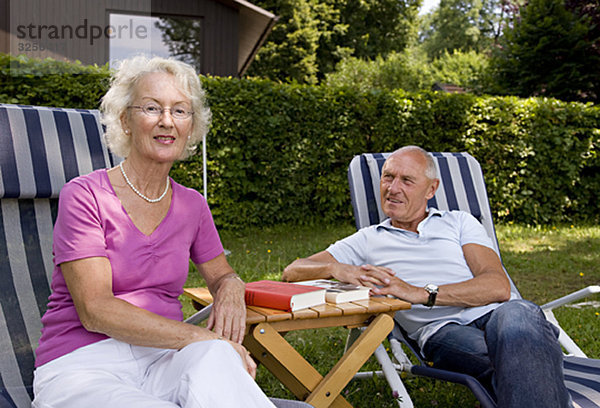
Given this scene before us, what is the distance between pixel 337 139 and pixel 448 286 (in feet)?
19.1

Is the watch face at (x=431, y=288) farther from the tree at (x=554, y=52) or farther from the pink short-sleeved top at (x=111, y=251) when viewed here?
the tree at (x=554, y=52)

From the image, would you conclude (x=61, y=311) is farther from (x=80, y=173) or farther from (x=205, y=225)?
(x=80, y=173)

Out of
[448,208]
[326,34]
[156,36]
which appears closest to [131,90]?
[448,208]

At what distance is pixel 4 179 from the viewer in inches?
103

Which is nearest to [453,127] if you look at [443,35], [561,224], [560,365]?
[561,224]

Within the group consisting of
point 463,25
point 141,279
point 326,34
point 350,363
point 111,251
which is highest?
point 463,25

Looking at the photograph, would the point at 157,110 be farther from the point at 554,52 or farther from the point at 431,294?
the point at 554,52

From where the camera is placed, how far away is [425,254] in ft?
10.2

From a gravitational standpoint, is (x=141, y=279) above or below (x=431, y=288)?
above

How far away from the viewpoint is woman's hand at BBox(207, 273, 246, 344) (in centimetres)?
210

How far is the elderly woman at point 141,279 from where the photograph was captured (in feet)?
5.78

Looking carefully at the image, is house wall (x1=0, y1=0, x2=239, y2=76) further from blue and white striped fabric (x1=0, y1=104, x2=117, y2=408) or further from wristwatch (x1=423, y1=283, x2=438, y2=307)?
wristwatch (x1=423, y1=283, x2=438, y2=307)

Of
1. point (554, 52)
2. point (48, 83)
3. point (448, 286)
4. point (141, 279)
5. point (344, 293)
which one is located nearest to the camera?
point (141, 279)

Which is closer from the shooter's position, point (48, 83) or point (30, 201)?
point (30, 201)
